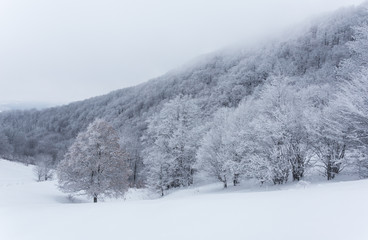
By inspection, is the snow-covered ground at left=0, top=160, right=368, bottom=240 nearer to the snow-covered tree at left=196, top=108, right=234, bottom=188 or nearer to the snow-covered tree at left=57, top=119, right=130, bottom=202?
the snow-covered tree at left=57, top=119, right=130, bottom=202

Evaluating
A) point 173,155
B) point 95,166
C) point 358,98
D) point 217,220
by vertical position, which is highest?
point 358,98

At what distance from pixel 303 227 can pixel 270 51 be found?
Answer: 145 metres

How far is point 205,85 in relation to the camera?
122m

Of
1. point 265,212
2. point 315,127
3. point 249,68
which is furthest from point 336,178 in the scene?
point 249,68

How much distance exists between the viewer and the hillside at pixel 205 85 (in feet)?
335

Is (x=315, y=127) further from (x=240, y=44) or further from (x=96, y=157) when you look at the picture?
(x=240, y=44)

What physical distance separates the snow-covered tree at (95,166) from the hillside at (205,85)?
202ft

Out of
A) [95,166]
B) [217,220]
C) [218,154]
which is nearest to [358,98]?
[217,220]

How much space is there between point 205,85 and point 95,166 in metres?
102

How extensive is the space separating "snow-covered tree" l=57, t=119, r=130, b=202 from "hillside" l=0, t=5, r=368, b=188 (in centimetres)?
6170

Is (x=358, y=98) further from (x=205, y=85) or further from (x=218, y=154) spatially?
(x=205, y=85)

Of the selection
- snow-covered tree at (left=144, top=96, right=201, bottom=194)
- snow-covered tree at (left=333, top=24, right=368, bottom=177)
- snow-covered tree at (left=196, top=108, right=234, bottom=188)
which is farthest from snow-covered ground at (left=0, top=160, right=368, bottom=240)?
snow-covered tree at (left=144, top=96, right=201, bottom=194)

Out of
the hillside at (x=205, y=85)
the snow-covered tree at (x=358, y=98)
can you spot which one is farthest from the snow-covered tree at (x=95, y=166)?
the hillside at (x=205, y=85)

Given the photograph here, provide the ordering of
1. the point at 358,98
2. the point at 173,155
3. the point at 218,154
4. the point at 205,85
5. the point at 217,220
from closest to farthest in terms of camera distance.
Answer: the point at 217,220, the point at 358,98, the point at 218,154, the point at 173,155, the point at 205,85
